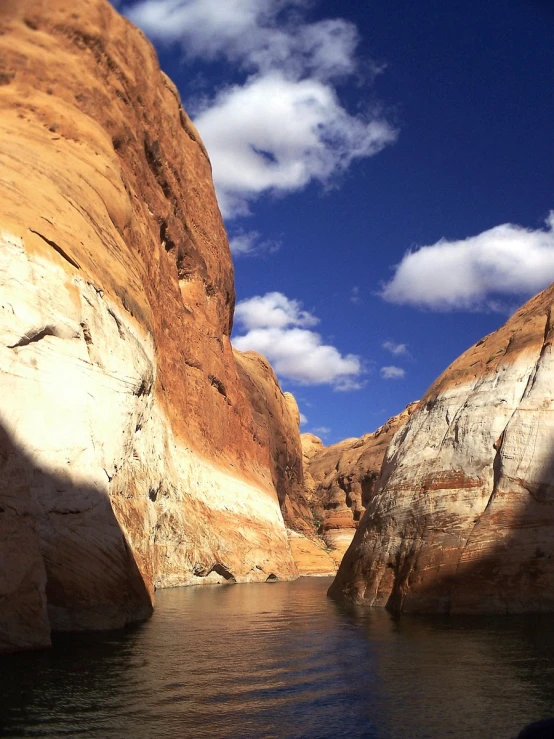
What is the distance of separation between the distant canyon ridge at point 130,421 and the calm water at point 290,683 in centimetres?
140

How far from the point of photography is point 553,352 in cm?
1589

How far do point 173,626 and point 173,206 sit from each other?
29485 millimetres

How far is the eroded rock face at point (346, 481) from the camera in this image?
6944 cm

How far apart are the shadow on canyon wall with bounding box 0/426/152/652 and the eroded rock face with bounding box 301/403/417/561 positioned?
50068 millimetres

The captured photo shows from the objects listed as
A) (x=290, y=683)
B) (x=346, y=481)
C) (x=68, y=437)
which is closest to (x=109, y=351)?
(x=68, y=437)

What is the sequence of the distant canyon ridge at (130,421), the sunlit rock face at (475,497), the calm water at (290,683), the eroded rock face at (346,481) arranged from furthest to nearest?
the eroded rock face at (346,481), the sunlit rock face at (475,497), the distant canyon ridge at (130,421), the calm water at (290,683)

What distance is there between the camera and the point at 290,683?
8.05 m

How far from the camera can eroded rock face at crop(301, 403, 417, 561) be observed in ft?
228

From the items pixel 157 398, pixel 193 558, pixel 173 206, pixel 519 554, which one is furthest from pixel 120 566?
pixel 173 206

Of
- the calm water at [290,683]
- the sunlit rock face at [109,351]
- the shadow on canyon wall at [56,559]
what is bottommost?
the calm water at [290,683]

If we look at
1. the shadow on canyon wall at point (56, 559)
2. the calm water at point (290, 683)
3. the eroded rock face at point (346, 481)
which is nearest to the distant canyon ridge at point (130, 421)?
the shadow on canyon wall at point (56, 559)

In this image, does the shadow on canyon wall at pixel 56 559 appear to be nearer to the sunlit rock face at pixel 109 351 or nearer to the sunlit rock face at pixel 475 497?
the sunlit rock face at pixel 109 351

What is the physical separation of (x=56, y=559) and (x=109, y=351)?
6.92 m

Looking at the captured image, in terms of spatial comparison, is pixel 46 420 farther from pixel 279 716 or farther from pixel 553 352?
pixel 553 352
